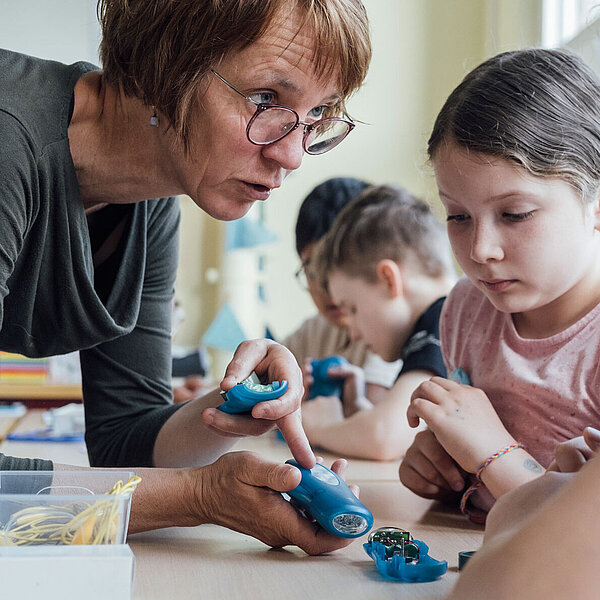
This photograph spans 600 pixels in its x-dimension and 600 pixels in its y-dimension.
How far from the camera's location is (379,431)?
1.44 metres

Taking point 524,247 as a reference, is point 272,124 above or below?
above

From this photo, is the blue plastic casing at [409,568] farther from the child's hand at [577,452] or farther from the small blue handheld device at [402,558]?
the child's hand at [577,452]

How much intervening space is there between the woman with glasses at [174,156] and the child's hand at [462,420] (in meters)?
0.20

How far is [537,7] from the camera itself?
283cm

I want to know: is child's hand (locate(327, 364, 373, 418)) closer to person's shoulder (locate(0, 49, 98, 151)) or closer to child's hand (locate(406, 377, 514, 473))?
child's hand (locate(406, 377, 514, 473))

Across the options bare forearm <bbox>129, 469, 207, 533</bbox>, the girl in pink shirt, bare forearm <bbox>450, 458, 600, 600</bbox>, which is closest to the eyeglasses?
the girl in pink shirt

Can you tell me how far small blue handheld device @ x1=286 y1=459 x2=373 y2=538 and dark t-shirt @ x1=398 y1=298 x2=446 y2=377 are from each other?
2.30 feet

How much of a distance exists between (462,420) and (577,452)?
1.02ft

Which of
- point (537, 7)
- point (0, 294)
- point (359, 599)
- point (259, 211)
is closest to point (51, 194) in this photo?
point (0, 294)

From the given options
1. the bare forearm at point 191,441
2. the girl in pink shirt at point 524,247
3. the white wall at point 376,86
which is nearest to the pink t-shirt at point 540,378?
the girl in pink shirt at point 524,247

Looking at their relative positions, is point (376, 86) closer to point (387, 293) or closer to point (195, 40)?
point (387, 293)

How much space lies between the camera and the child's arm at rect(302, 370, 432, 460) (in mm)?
1438

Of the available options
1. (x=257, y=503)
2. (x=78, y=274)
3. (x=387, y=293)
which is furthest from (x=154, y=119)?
(x=387, y=293)

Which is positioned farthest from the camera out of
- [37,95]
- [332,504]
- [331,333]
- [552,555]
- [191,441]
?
[331,333]
